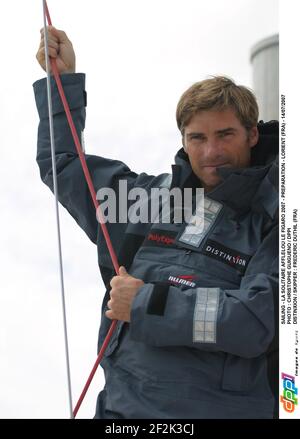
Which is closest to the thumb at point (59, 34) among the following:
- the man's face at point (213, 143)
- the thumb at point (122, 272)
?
the man's face at point (213, 143)

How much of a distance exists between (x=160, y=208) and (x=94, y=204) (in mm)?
172

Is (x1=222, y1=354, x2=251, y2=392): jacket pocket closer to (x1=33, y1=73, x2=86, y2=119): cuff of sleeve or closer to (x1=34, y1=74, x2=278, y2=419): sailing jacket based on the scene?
(x1=34, y1=74, x2=278, y2=419): sailing jacket

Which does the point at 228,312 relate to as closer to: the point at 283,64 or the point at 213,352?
the point at 213,352

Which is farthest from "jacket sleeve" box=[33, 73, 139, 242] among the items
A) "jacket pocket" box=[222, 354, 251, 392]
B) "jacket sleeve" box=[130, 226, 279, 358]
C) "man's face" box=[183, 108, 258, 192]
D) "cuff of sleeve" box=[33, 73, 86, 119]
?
"jacket pocket" box=[222, 354, 251, 392]

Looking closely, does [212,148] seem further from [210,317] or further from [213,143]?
[210,317]

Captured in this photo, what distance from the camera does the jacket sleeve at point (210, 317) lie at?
156cm

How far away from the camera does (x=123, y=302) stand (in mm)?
1629

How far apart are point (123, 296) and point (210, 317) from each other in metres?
0.19

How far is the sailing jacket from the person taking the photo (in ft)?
5.17

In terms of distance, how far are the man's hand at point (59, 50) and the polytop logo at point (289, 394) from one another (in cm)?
94

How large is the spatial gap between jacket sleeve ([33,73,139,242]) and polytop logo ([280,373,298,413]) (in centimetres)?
63
